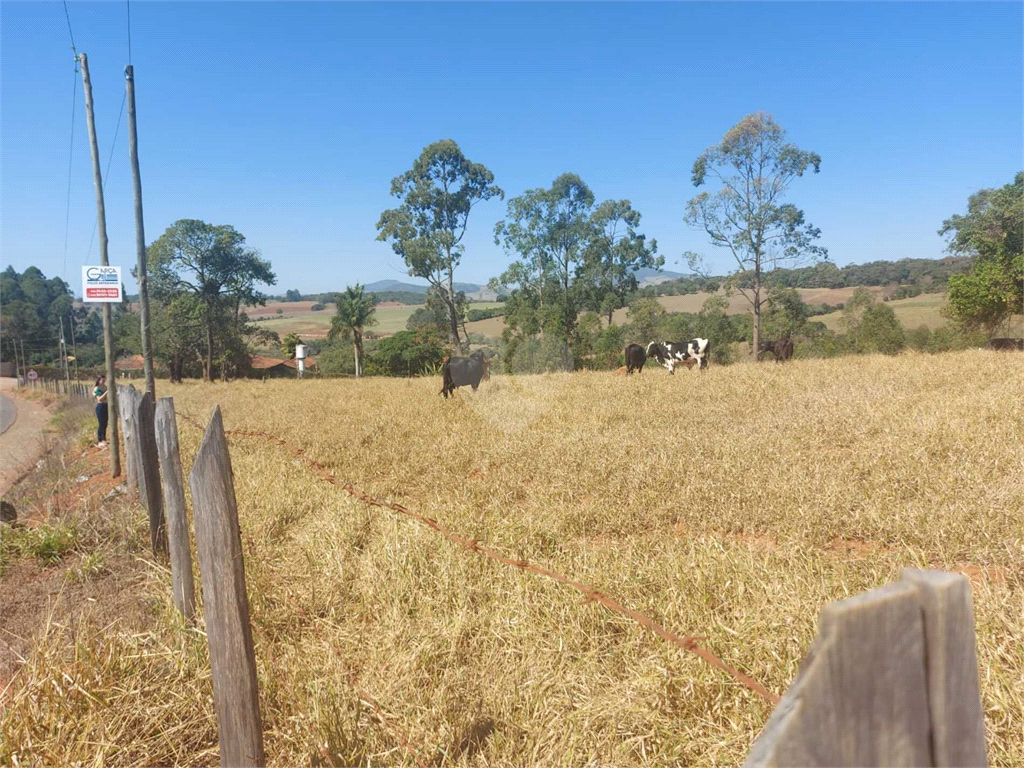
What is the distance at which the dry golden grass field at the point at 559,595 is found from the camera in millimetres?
2410

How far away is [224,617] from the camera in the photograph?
207 centimetres

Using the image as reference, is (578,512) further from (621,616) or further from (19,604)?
(19,604)

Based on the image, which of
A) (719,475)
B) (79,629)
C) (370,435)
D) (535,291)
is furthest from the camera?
(535,291)

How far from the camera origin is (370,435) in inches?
356

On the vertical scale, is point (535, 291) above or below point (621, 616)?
above

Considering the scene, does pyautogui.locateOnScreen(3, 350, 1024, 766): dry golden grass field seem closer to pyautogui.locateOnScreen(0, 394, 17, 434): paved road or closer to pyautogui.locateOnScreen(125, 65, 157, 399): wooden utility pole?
pyautogui.locateOnScreen(125, 65, 157, 399): wooden utility pole

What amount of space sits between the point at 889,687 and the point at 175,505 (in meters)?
3.26

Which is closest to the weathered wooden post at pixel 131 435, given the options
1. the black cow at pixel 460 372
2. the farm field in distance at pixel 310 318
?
the black cow at pixel 460 372

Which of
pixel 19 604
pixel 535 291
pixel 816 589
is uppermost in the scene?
pixel 535 291

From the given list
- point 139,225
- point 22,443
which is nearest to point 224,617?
point 139,225

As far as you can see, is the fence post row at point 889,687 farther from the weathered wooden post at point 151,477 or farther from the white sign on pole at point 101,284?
the white sign on pole at point 101,284

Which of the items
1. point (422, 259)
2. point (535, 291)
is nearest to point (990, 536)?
point (422, 259)

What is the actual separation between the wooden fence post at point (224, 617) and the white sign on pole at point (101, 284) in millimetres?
8823

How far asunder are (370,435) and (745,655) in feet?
23.3
